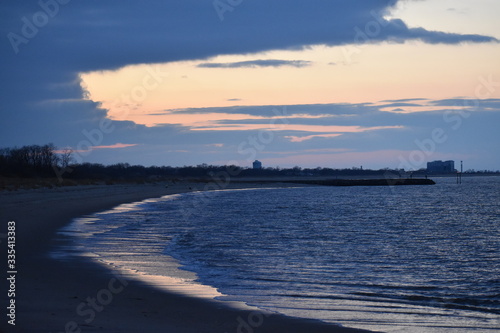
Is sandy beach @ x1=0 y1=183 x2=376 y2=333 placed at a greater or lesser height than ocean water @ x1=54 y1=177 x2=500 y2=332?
greater

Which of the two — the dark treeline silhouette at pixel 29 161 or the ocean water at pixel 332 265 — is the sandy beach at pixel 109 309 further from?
the dark treeline silhouette at pixel 29 161

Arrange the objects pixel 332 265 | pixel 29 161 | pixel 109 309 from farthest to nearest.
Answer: pixel 29 161 → pixel 332 265 → pixel 109 309

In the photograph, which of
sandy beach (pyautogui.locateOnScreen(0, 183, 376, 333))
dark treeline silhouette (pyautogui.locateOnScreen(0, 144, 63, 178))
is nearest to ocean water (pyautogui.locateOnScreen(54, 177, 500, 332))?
sandy beach (pyautogui.locateOnScreen(0, 183, 376, 333))

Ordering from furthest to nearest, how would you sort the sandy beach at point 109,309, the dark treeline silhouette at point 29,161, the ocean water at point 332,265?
the dark treeline silhouette at point 29,161 < the ocean water at point 332,265 < the sandy beach at point 109,309

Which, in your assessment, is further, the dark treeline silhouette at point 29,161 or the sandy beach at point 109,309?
the dark treeline silhouette at point 29,161

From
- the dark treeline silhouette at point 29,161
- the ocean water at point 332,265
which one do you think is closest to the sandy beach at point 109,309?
the ocean water at point 332,265

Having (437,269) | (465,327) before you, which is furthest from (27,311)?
(437,269)

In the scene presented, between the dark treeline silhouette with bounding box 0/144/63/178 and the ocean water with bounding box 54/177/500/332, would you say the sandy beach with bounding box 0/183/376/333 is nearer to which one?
the ocean water with bounding box 54/177/500/332

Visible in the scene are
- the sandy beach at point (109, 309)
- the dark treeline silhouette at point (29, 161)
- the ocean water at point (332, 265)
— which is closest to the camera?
the sandy beach at point (109, 309)

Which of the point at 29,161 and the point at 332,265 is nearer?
the point at 332,265

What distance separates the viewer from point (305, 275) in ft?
51.7

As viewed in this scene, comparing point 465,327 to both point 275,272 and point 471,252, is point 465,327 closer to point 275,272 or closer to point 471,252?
point 275,272

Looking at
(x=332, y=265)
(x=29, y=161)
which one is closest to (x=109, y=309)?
(x=332, y=265)

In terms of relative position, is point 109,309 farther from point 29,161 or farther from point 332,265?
point 29,161
